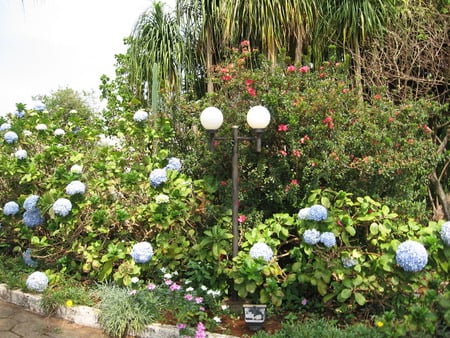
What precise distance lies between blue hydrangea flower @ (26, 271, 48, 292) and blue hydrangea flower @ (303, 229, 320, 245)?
222 centimetres

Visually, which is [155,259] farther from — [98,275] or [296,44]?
[296,44]

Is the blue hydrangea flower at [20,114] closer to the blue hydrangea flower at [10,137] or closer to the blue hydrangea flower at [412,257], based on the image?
the blue hydrangea flower at [10,137]

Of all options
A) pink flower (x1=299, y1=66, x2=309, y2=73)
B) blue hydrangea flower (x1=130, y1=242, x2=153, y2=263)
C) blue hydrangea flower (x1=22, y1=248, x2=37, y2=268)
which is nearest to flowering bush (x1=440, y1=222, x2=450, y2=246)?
pink flower (x1=299, y1=66, x2=309, y2=73)

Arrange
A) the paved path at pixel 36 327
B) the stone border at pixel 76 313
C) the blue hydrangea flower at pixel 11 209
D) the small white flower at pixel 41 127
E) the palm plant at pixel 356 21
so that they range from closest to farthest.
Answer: the stone border at pixel 76 313, the paved path at pixel 36 327, the blue hydrangea flower at pixel 11 209, the small white flower at pixel 41 127, the palm plant at pixel 356 21

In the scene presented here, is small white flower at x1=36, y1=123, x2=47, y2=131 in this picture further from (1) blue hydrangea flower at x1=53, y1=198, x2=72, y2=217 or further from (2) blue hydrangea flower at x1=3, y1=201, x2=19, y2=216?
(1) blue hydrangea flower at x1=53, y1=198, x2=72, y2=217

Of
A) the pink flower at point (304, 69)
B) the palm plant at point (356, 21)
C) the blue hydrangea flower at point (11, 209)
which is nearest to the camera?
the blue hydrangea flower at point (11, 209)

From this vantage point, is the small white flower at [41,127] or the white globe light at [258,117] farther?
the small white flower at [41,127]

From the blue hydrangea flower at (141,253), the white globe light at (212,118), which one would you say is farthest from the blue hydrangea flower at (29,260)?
the white globe light at (212,118)

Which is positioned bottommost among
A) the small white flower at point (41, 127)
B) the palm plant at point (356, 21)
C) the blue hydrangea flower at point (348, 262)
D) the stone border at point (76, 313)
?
the stone border at point (76, 313)

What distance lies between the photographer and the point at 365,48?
22.6 ft

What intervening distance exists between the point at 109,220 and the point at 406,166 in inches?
109

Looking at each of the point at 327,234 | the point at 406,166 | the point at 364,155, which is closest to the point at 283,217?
the point at 327,234

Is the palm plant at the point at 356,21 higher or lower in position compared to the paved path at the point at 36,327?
higher

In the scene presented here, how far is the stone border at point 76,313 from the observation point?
297 centimetres
